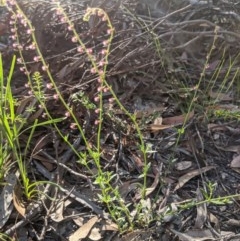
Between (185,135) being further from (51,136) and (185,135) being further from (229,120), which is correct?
(51,136)

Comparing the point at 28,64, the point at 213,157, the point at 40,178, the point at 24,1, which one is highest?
the point at 24,1

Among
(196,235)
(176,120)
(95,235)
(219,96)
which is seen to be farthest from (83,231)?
(219,96)

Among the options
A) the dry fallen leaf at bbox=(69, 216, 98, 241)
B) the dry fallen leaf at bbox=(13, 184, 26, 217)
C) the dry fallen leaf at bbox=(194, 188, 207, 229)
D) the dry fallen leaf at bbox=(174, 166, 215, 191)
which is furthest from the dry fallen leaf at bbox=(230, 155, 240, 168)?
the dry fallen leaf at bbox=(13, 184, 26, 217)

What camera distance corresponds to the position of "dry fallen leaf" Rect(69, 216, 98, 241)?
5.02ft

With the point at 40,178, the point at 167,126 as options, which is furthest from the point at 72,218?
the point at 167,126

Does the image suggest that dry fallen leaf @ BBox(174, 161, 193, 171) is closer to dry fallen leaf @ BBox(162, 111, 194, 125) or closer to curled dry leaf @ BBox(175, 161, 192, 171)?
curled dry leaf @ BBox(175, 161, 192, 171)

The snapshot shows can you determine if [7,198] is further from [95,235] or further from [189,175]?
[189,175]

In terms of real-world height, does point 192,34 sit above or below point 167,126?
above

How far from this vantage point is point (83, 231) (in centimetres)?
154

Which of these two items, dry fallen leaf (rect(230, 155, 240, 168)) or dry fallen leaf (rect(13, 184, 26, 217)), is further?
dry fallen leaf (rect(230, 155, 240, 168))

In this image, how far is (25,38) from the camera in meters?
2.14

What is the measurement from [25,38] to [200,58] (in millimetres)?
716

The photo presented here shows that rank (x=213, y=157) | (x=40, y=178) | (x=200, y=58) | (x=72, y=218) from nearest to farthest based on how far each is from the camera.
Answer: (x=72, y=218), (x=40, y=178), (x=213, y=157), (x=200, y=58)

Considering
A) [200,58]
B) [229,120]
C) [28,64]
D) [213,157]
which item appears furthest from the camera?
[200,58]
